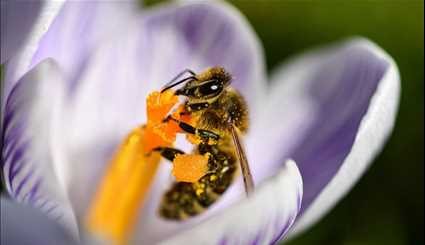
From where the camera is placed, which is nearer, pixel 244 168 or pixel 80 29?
pixel 244 168

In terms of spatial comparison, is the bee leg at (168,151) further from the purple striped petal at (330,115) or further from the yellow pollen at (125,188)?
the purple striped petal at (330,115)

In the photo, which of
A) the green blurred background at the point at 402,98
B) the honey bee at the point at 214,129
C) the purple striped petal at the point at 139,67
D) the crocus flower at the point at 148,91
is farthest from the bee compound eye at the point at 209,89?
the green blurred background at the point at 402,98

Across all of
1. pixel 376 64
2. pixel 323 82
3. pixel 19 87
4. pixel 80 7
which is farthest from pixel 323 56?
pixel 19 87

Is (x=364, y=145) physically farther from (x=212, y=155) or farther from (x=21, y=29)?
(x=21, y=29)

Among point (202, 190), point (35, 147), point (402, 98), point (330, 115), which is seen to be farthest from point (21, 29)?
point (402, 98)

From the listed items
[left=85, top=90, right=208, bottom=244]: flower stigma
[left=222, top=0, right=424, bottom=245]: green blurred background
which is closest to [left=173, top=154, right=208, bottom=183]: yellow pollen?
[left=85, top=90, right=208, bottom=244]: flower stigma

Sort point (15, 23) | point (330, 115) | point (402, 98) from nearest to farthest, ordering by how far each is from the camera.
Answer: point (15, 23) → point (330, 115) → point (402, 98)

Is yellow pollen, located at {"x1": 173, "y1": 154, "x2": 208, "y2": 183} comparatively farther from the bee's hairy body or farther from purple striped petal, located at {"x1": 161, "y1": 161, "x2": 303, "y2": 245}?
purple striped petal, located at {"x1": 161, "y1": 161, "x2": 303, "y2": 245}
